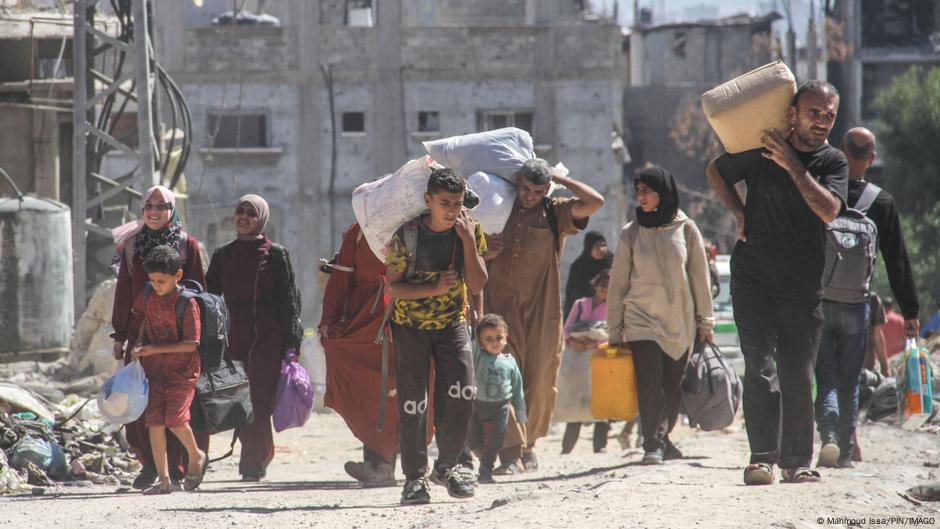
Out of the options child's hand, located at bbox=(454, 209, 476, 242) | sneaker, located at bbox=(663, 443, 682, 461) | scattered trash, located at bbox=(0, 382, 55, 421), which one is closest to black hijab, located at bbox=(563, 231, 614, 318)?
sneaker, located at bbox=(663, 443, 682, 461)

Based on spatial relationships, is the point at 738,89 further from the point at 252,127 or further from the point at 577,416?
the point at 252,127

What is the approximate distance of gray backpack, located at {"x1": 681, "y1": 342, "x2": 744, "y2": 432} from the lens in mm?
8852

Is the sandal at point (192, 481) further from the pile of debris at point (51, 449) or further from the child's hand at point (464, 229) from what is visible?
the child's hand at point (464, 229)

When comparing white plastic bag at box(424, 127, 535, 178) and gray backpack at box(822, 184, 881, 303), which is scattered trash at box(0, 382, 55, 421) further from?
gray backpack at box(822, 184, 881, 303)

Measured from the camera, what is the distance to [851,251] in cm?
777

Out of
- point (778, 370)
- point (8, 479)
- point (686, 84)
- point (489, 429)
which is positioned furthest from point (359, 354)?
point (686, 84)

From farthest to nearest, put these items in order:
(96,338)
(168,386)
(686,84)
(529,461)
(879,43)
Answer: (686,84) < (879,43) < (96,338) < (529,461) < (168,386)

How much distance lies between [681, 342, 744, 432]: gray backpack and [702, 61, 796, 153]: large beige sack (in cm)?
242

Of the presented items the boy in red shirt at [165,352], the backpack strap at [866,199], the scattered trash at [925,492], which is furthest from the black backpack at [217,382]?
the scattered trash at [925,492]

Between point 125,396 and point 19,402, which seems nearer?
point 125,396

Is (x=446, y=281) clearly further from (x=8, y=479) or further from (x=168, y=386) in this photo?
(x=8, y=479)

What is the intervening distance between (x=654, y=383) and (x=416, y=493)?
2323 mm

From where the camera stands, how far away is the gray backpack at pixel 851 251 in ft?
25.5

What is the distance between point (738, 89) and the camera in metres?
6.69
